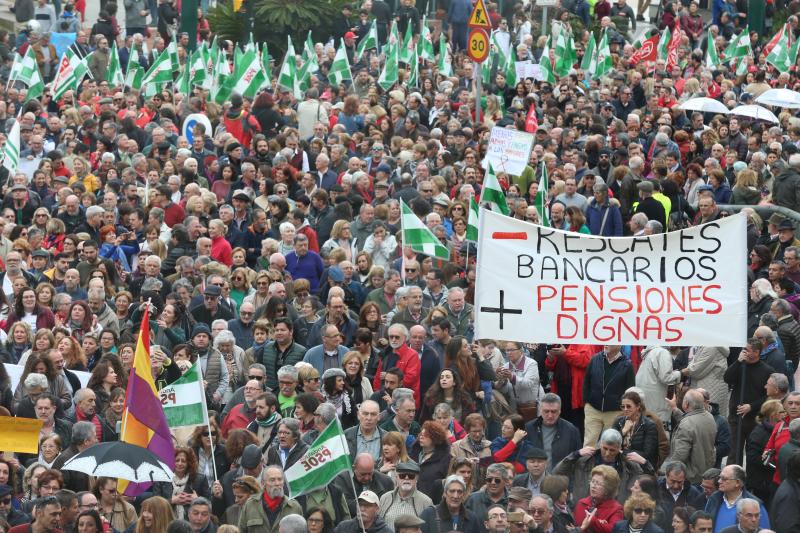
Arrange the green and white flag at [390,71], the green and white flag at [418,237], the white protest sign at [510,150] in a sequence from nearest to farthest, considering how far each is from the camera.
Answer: the green and white flag at [418,237]
the white protest sign at [510,150]
the green and white flag at [390,71]

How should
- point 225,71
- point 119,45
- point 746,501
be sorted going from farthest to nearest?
point 119,45, point 225,71, point 746,501

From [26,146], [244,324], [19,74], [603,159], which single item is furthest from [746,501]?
[19,74]

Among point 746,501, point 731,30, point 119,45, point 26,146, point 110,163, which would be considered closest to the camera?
point 746,501

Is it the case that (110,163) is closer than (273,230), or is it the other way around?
(273,230)

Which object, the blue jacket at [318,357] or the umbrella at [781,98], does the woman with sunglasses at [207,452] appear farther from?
the umbrella at [781,98]

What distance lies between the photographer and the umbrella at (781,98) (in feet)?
84.0

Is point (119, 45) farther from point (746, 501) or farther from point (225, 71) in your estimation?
point (746, 501)

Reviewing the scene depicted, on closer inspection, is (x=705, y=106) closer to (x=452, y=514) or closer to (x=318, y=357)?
(x=318, y=357)

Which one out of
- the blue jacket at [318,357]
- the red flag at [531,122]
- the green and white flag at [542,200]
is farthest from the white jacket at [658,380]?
the red flag at [531,122]

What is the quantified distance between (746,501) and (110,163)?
37.9 feet

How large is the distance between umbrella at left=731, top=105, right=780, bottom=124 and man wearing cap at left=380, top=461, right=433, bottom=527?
1259cm

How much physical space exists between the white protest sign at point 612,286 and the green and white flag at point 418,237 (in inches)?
190

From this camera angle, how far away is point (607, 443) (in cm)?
1367

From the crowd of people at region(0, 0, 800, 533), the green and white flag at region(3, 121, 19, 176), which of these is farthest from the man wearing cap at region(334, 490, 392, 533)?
the green and white flag at region(3, 121, 19, 176)
